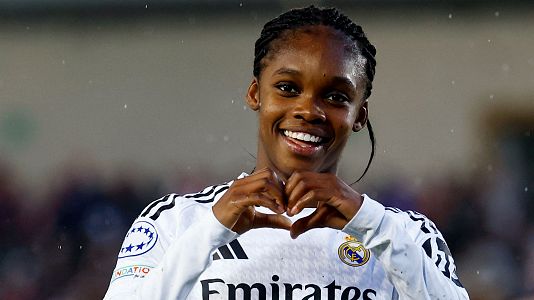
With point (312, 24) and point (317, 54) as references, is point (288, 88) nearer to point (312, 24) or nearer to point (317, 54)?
point (317, 54)

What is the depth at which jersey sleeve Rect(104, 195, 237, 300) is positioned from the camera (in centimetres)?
234

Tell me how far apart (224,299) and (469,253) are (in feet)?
14.4

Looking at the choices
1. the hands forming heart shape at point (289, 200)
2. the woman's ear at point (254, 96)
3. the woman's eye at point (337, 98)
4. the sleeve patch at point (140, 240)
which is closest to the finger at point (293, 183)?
the hands forming heart shape at point (289, 200)

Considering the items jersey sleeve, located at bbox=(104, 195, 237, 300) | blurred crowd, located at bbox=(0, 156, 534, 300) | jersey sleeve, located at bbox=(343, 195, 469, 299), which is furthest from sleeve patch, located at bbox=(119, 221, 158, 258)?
blurred crowd, located at bbox=(0, 156, 534, 300)

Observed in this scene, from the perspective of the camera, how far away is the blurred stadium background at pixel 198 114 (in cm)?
700

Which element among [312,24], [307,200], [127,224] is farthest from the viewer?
[127,224]

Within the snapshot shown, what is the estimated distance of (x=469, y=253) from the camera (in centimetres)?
675

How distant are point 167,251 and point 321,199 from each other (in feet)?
1.38

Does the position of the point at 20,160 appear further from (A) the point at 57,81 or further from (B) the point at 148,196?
(B) the point at 148,196

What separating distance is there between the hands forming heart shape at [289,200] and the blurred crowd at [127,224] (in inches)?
171

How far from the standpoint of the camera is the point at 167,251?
94.8 inches

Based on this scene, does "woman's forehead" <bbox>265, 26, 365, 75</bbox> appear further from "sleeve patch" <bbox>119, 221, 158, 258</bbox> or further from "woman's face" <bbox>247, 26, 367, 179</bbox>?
"sleeve patch" <bbox>119, 221, 158, 258</bbox>

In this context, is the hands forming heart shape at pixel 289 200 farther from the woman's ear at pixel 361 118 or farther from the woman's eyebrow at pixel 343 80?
the woman's ear at pixel 361 118

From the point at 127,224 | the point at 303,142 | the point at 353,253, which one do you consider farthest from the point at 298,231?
the point at 127,224
